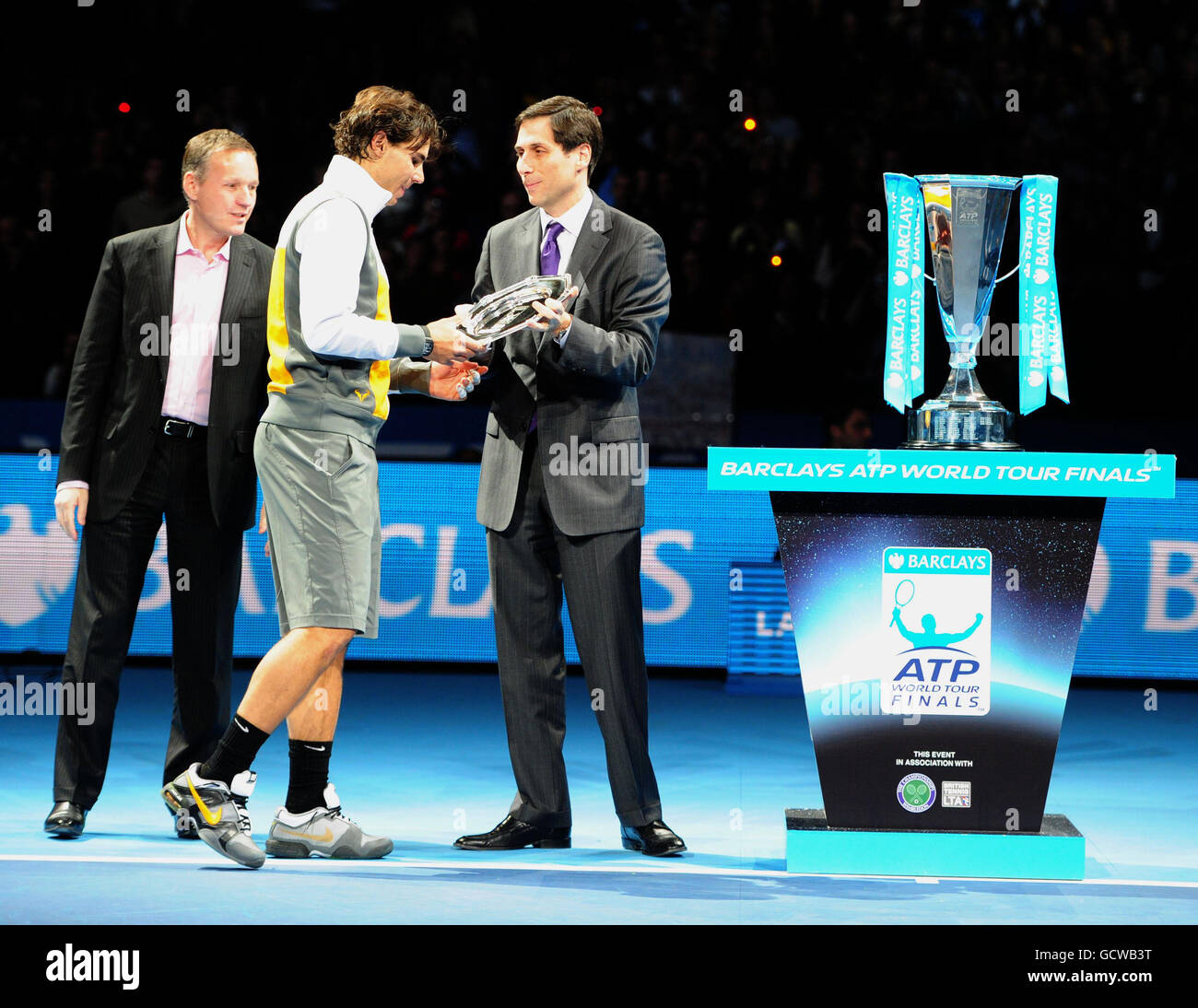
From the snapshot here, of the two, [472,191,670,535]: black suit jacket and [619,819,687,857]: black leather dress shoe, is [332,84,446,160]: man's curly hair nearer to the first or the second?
[472,191,670,535]: black suit jacket

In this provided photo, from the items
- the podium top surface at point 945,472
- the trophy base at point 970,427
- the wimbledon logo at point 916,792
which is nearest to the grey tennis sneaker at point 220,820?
the podium top surface at point 945,472

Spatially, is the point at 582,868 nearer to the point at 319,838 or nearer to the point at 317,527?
the point at 319,838

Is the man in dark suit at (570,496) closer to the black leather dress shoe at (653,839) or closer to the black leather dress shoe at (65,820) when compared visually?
the black leather dress shoe at (653,839)

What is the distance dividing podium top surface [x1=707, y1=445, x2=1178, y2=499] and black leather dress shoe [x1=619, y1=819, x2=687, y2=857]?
37.2 inches

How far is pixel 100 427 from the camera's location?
4352mm

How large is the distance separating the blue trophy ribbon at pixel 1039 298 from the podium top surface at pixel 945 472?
0.25 metres

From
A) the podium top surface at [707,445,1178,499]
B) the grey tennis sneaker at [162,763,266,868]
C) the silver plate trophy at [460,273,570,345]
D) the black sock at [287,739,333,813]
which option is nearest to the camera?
the podium top surface at [707,445,1178,499]

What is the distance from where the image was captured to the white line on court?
3783mm

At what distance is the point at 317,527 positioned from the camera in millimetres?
3822

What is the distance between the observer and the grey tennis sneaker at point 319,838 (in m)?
3.98

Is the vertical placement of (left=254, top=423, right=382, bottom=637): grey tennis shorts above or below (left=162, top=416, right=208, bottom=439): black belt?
below

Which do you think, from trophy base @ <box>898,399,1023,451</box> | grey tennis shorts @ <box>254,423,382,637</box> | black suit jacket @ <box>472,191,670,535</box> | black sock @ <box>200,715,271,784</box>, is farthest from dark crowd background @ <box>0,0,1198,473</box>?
black sock @ <box>200,715,271,784</box>

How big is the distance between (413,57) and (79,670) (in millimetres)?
7076

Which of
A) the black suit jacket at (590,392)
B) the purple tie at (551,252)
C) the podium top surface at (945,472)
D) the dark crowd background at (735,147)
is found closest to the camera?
the podium top surface at (945,472)
